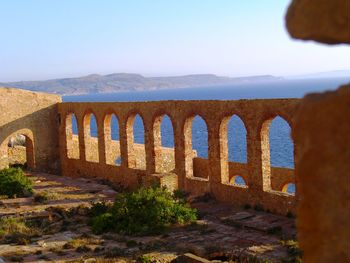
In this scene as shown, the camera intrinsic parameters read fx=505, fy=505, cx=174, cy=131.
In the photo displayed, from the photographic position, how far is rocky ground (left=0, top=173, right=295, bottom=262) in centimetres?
1073

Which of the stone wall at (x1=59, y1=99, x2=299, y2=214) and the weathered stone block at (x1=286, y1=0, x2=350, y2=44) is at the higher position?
the weathered stone block at (x1=286, y1=0, x2=350, y2=44)

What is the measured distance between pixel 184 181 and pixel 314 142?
56.0 feet

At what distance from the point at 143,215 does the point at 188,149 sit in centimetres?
566

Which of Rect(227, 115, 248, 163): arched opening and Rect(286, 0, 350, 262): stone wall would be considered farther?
Rect(227, 115, 248, 163): arched opening

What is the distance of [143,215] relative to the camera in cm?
1383

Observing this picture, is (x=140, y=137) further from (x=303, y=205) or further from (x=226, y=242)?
(x=303, y=205)

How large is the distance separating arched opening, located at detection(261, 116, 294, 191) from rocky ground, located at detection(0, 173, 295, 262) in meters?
1.40

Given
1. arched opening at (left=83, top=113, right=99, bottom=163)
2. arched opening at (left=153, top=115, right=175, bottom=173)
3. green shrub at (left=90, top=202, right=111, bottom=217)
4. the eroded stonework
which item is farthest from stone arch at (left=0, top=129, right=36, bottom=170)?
the eroded stonework

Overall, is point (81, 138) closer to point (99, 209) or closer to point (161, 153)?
point (161, 153)

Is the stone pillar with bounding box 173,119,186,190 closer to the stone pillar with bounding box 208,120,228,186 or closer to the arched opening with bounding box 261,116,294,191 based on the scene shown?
the stone pillar with bounding box 208,120,228,186

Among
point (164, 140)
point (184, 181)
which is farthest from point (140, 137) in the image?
point (184, 181)

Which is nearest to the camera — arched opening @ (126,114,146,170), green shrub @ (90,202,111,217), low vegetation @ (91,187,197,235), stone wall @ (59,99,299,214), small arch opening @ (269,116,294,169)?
low vegetation @ (91,187,197,235)

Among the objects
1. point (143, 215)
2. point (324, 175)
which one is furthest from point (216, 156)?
point (324, 175)

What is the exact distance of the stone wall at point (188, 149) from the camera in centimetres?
1628
